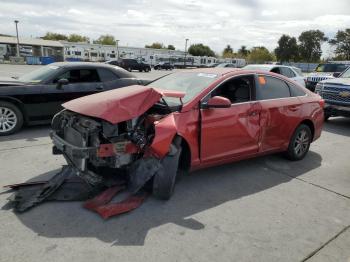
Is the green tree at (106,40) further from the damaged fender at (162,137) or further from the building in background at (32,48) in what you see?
the damaged fender at (162,137)

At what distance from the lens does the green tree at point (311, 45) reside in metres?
79.4

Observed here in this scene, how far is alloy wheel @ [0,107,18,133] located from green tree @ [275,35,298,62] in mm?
82675

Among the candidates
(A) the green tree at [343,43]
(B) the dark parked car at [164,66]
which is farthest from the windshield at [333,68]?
(A) the green tree at [343,43]

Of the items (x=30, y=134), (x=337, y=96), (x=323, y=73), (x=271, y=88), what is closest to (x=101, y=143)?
(x=271, y=88)

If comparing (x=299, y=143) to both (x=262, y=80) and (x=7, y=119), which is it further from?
(x=7, y=119)

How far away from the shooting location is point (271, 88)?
521 cm

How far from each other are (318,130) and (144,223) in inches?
164

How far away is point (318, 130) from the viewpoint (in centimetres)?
604

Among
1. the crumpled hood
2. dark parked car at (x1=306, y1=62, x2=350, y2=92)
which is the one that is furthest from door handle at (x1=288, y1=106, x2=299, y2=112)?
dark parked car at (x1=306, y1=62, x2=350, y2=92)

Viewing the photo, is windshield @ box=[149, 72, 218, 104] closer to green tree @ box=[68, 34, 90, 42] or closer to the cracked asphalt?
the cracked asphalt

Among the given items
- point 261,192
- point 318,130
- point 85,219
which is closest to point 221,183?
point 261,192

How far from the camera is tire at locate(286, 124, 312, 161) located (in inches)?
220

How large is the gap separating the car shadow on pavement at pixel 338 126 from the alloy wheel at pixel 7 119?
794cm

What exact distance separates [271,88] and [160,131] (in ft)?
8.01
